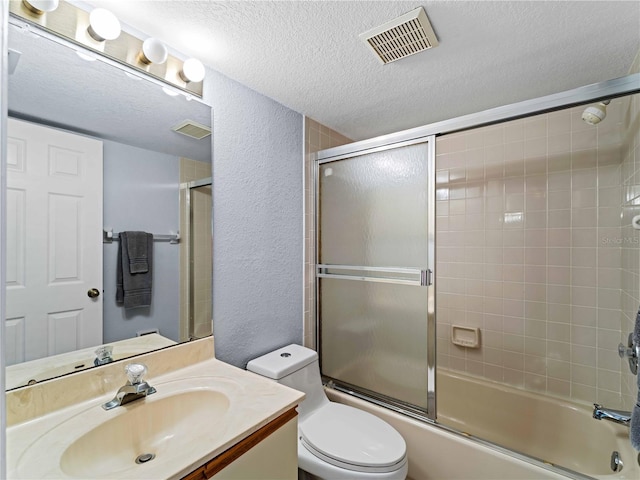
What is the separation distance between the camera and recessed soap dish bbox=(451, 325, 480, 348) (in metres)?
2.16

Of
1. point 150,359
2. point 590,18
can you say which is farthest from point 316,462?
point 590,18

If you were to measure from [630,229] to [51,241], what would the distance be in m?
2.43

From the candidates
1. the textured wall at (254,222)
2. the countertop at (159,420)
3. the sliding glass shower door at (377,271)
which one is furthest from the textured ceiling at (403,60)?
the countertop at (159,420)

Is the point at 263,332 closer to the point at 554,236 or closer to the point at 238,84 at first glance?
the point at 238,84

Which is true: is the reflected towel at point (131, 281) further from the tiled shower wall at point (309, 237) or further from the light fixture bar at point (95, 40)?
the tiled shower wall at point (309, 237)

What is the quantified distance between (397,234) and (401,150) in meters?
0.46

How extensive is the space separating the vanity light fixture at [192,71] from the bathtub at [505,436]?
1.87 m

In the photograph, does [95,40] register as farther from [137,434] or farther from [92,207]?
[137,434]

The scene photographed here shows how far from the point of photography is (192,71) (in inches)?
51.4

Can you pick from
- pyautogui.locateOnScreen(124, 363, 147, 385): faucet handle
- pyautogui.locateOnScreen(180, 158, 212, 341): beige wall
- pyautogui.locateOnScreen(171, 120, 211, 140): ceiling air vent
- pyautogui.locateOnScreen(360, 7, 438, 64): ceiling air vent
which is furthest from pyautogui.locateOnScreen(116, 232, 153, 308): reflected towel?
pyautogui.locateOnScreen(360, 7, 438, 64): ceiling air vent

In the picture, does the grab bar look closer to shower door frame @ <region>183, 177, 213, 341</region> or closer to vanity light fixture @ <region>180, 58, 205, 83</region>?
shower door frame @ <region>183, 177, 213, 341</region>

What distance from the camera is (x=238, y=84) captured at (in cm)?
159

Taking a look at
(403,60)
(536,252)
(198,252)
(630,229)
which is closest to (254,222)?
(198,252)

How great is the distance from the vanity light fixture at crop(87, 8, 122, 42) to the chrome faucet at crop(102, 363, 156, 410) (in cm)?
113
